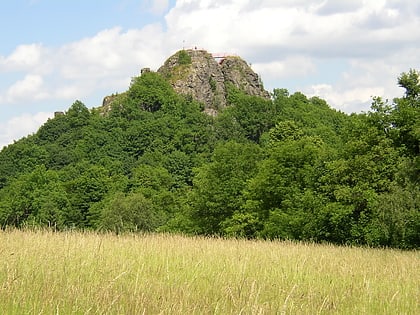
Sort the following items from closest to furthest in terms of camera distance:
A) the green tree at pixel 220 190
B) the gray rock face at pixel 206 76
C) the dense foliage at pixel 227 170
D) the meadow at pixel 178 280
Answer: the meadow at pixel 178 280 < the dense foliage at pixel 227 170 < the green tree at pixel 220 190 < the gray rock face at pixel 206 76

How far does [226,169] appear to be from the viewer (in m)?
45.0

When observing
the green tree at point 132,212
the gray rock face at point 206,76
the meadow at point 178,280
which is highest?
the gray rock face at point 206,76

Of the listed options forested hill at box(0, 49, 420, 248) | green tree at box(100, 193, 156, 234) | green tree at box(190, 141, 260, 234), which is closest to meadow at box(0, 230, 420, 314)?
forested hill at box(0, 49, 420, 248)

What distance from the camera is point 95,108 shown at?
446 ft

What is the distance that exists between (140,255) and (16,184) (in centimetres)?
7360

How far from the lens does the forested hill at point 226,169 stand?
98.9ft

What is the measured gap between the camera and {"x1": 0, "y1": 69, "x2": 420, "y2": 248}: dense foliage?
30.1 metres

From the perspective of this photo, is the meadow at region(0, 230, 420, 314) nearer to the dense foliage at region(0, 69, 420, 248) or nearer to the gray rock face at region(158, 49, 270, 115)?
the dense foliage at region(0, 69, 420, 248)

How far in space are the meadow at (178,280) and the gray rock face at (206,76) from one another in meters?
123

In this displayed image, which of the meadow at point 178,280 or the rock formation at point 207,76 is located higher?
the rock formation at point 207,76

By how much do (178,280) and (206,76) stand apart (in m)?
131

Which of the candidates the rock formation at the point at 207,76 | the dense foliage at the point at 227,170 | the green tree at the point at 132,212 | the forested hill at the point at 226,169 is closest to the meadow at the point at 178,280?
the forested hill at the point at 226,169

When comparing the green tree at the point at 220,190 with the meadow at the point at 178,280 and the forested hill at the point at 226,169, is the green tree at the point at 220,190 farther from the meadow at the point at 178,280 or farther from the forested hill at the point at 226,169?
the meadow at the point at 178,280

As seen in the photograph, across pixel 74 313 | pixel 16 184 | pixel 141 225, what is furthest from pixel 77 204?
pixel 74 313
